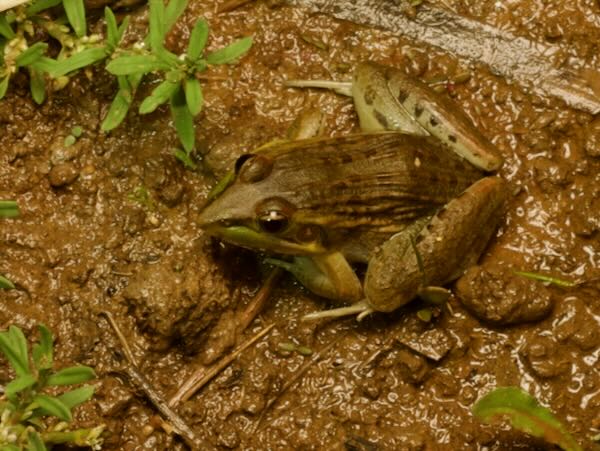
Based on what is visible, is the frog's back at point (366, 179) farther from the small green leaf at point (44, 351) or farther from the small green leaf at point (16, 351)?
the small green leaf at point (16, 351)

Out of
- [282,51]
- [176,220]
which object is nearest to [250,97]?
[282,51]

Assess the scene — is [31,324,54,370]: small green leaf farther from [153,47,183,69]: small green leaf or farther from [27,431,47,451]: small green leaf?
[153,47,183,69]: small green leaf

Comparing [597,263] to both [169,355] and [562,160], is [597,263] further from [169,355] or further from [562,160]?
[169,355]

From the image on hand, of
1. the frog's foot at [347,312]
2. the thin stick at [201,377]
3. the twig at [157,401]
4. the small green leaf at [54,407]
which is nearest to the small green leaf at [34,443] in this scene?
the small green leaf at [54,407]

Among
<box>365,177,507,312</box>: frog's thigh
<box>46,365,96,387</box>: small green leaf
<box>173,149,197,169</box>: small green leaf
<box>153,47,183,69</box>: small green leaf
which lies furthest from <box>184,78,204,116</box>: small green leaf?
<box>46,365,96,387</box>: small green leaf

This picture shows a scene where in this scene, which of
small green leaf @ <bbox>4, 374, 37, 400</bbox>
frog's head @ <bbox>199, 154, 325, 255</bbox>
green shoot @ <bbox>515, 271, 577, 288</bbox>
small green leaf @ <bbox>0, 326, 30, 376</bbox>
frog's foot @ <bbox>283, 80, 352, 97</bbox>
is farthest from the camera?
frog's foot @ <bbox>283, 80, 352, 97</bbox>
